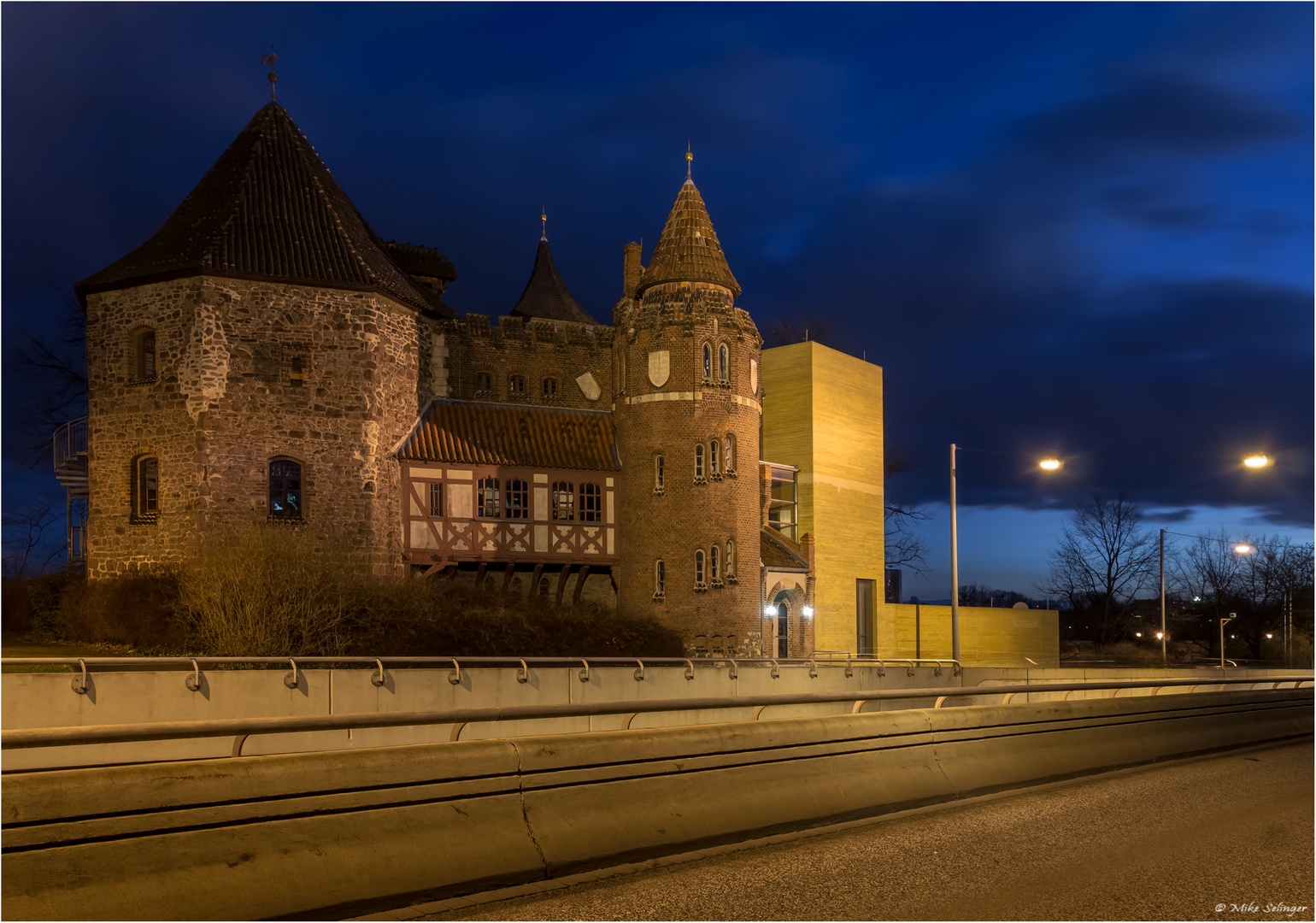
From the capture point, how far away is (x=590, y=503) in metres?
41.6

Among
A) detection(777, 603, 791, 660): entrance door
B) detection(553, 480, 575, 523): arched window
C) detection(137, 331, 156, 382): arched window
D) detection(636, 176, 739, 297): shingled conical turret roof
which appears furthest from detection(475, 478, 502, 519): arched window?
detection(777, 603, 791, 660): entrance door

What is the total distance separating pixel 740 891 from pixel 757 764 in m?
1.85

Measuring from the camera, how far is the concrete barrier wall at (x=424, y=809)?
5.40m

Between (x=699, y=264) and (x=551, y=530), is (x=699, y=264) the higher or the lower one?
the higher one

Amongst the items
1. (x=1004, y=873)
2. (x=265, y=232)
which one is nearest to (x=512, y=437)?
(x=265, y=232)

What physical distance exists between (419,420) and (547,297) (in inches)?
602

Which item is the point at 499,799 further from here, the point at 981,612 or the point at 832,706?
the point at 981,612

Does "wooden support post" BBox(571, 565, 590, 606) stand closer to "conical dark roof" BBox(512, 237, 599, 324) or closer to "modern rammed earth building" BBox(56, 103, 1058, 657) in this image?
"modern rammed earth building" BBox(56, 103, 1058, 657)

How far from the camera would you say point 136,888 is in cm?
546

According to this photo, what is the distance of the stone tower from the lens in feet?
134

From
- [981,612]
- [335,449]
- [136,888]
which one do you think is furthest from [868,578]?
[136,888]

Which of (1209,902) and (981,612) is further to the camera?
(981,612)

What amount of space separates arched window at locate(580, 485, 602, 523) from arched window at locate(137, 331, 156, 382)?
50.1ft

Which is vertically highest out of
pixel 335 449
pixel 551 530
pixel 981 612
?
pixel 335 449
